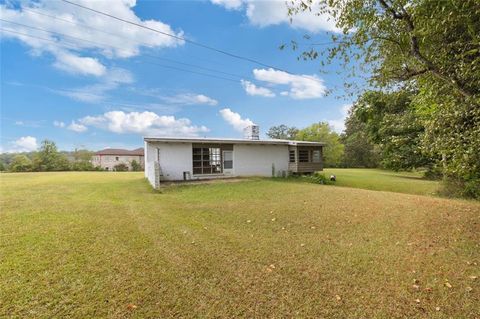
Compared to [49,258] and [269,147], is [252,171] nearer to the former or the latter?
[269,147]

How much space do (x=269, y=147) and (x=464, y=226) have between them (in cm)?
1186

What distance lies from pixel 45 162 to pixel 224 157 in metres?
31.2

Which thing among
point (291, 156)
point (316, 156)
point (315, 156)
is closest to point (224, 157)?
point (291, 156)

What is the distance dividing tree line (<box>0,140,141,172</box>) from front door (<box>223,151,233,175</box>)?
2278 centimetres

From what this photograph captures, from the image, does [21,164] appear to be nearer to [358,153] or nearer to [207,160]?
[207,160]

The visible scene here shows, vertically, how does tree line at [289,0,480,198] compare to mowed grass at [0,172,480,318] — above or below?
above

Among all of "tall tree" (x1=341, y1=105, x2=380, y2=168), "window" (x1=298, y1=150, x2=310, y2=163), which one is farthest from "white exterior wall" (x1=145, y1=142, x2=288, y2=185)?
"tall tree" (x1=341, y1=105, x2=380, y2=168)

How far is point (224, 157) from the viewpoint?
51.1 feet

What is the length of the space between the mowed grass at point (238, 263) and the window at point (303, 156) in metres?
10.6

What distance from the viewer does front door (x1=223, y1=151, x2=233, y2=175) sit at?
1560 cm

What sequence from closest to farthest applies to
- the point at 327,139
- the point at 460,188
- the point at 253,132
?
the point at 460,188, the point at 253,132, the point at 327,139

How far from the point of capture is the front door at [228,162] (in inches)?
614

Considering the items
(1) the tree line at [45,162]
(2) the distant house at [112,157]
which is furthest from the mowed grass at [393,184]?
(2) the distant house at [112,157]

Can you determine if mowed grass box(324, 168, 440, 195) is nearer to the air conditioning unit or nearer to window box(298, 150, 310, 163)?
window box(298, 150, 310, 163)
